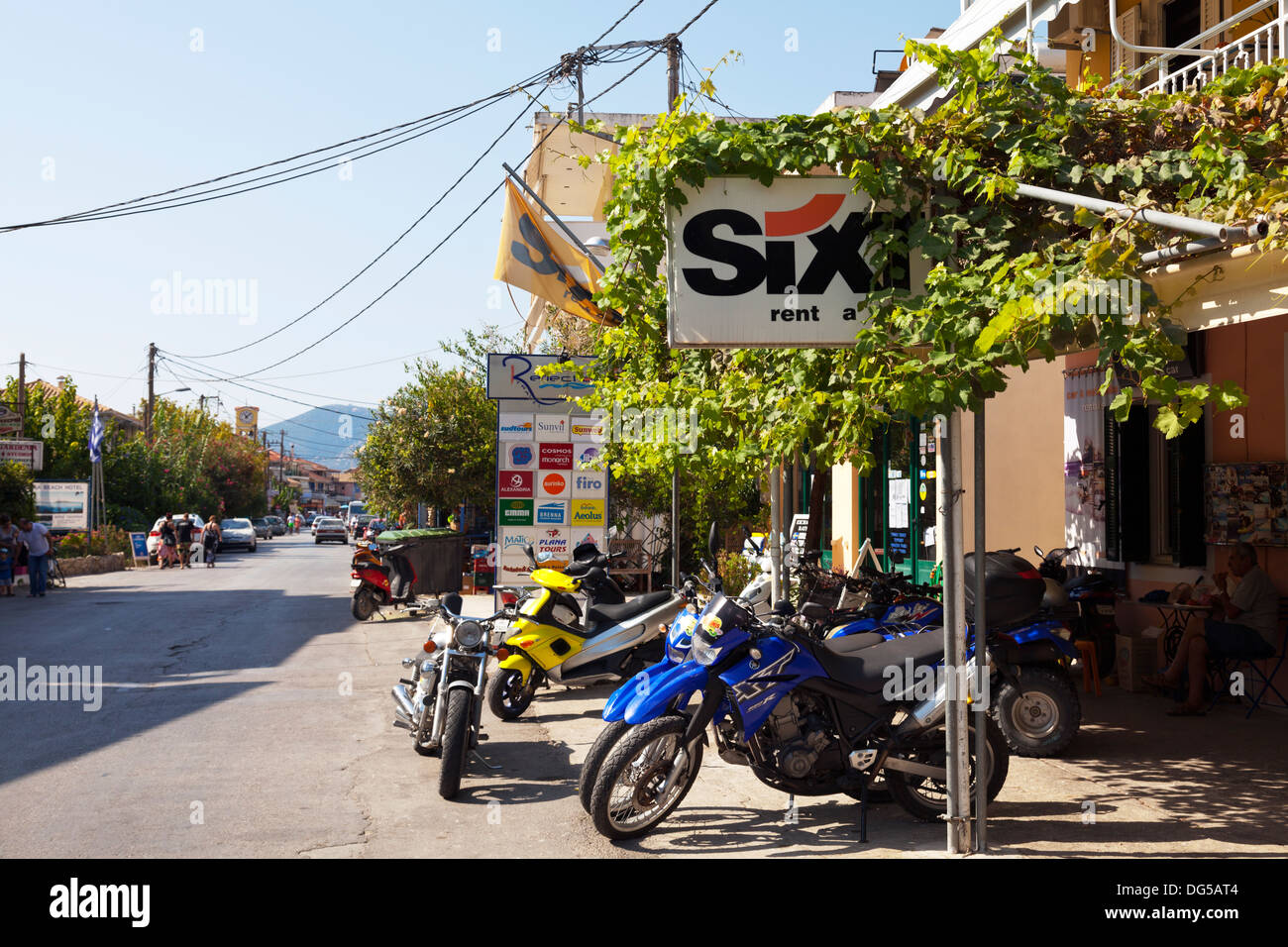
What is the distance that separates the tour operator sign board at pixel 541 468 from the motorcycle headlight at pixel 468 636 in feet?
27.8

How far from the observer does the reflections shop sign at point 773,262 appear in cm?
556

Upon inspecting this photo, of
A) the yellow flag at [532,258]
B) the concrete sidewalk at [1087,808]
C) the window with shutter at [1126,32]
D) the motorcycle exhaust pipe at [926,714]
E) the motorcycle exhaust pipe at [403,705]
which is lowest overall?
the concrete sidewalk at [1087,808]

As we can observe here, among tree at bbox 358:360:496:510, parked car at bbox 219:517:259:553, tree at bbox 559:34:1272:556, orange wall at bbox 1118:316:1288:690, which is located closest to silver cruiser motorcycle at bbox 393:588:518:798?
tree at bbox 559:34:1272:556

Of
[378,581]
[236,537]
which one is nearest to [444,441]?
[378,581]

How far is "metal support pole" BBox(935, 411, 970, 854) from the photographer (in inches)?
207

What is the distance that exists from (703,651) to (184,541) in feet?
107

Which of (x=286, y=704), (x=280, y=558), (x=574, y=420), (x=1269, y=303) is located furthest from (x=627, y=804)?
(x=280, y=558)

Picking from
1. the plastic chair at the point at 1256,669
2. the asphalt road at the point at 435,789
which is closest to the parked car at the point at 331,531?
the asphalt road at the point at 435,789

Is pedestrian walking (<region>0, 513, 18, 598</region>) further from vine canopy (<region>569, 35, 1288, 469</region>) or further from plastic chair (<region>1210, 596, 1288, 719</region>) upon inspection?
plastic chair (<region>1210, 596, 1288, 719</region>)

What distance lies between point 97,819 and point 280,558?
34.8 metres

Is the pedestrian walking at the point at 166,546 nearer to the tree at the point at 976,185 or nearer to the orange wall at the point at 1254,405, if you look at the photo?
the orange wall at the point at 1254,405

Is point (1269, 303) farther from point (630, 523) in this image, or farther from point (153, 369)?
point (153, 369)

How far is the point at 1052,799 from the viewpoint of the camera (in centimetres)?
643

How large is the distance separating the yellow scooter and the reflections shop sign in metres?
3.59
